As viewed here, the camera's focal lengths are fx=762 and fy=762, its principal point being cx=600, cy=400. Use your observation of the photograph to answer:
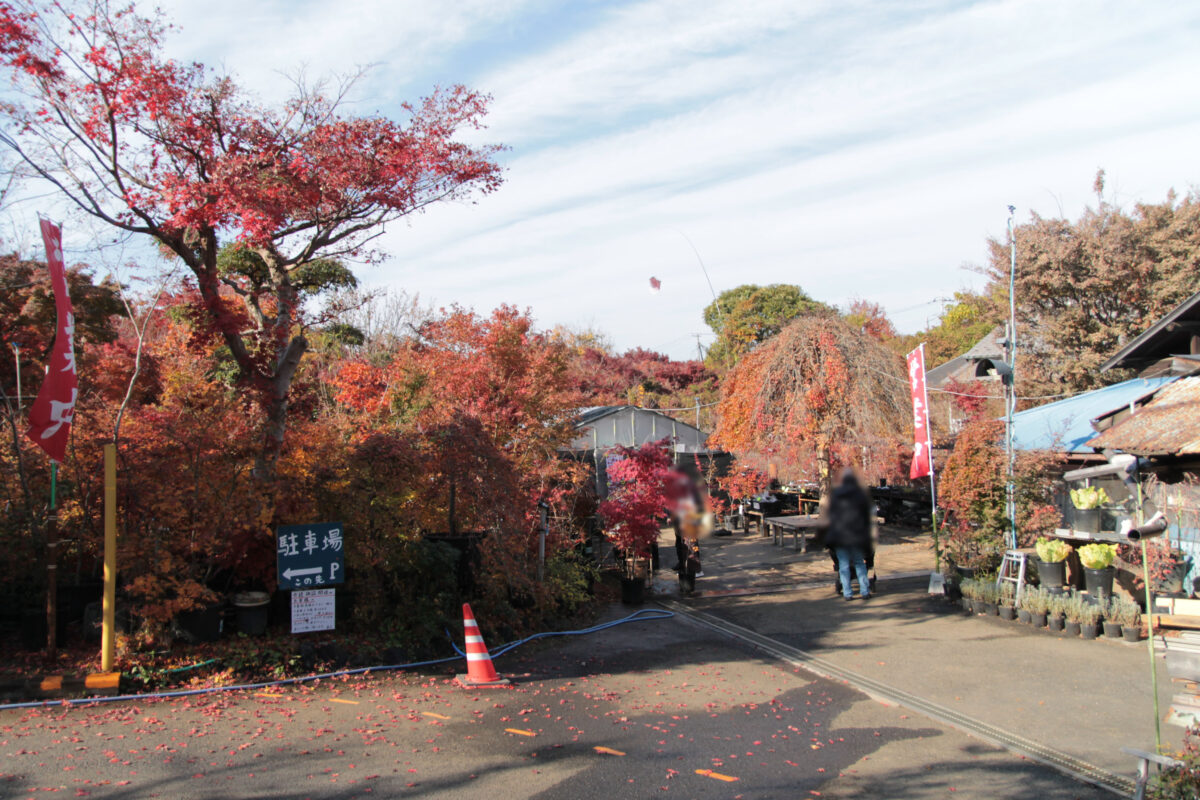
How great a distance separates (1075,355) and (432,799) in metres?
22.2

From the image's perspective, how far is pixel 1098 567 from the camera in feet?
33.4

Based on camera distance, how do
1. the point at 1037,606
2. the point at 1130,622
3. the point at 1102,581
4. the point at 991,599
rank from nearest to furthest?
the point at 1130,622 → the point at 1102,581 → the point at 1037,606 → the point at 991,599

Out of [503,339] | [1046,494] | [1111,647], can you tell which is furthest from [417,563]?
[1046,494]

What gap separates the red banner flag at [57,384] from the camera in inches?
296

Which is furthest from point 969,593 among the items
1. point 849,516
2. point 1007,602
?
point 849,516

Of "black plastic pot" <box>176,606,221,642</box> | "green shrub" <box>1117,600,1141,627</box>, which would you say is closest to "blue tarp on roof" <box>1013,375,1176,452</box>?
"green shrub" <box>1117,600,1141,627</box>

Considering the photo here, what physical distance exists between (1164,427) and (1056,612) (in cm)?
329

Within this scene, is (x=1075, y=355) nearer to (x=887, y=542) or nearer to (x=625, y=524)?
(x=887, y=542)

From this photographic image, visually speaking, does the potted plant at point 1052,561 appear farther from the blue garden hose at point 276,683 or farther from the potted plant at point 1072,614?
the blue garden hose at point 276,683

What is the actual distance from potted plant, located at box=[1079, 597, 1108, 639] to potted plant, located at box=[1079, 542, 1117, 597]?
1.40ft

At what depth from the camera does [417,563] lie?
31.6 ft

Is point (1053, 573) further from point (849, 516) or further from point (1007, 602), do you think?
point (849, 516)

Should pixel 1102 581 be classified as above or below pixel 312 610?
below

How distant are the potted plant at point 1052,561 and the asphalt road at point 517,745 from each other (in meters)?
4.62
